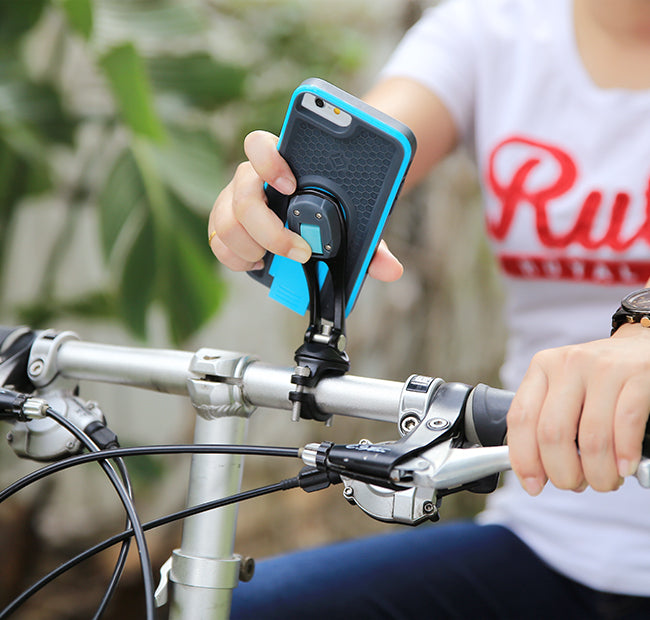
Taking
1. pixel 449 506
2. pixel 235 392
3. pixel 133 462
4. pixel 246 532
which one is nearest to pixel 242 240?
pixel 235 392

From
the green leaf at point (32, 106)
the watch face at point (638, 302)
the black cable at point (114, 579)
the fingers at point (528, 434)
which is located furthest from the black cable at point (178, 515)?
the green leaf at point (32, 106)

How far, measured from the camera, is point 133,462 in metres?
1.59

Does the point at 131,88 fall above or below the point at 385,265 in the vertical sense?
above

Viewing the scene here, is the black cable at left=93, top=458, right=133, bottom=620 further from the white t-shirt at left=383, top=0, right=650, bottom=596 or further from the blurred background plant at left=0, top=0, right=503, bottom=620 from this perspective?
the blurred background plant at left=0, top=0, right=503, bottom=620

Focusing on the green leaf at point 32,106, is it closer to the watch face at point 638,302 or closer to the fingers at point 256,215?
the fingers at point 256,215

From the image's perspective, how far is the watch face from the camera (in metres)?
0.47

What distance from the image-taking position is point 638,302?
477 mm

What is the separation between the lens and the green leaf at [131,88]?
1.28 m

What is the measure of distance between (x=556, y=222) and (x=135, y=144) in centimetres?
89

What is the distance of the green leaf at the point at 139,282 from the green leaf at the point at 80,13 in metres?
0.35

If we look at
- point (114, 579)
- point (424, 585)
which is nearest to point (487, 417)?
point (114, 579)

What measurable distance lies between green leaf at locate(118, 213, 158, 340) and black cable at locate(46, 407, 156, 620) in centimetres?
93

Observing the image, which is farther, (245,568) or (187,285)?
(187,285)

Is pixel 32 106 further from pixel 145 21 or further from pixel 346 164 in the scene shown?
pixel 346 164
